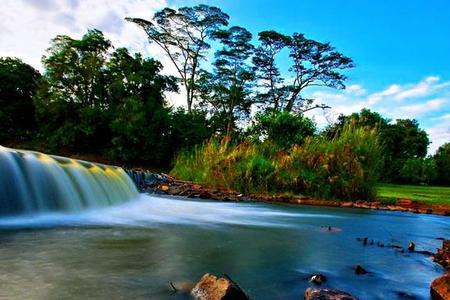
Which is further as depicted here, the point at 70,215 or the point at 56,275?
the point at 70,215

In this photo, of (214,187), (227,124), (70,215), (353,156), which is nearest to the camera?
(70,215)

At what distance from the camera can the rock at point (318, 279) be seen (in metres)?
2.89

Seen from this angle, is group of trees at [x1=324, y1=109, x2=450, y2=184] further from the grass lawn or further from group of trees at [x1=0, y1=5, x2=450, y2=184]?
the grass lawn

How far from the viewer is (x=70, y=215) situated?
6145 mm

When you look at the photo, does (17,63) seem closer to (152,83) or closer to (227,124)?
(152,83)

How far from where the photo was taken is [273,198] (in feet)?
35.7

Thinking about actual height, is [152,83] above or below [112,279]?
above

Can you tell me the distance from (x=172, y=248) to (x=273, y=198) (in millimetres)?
7208

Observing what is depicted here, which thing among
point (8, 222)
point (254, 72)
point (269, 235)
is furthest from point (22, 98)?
point (269, 235)

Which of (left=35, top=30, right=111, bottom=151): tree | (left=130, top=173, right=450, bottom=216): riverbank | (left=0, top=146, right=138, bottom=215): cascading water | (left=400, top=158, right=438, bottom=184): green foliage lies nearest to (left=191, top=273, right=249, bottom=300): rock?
(left=0, top=146, right=138, bottom=215): cascading water

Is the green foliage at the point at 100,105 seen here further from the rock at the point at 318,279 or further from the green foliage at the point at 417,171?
the rock at the point at 318,279

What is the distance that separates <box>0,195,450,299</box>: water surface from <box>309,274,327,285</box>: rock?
0.07m

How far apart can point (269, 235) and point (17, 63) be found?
2563 centimetres

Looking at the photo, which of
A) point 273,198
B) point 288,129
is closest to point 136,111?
point 288,129
